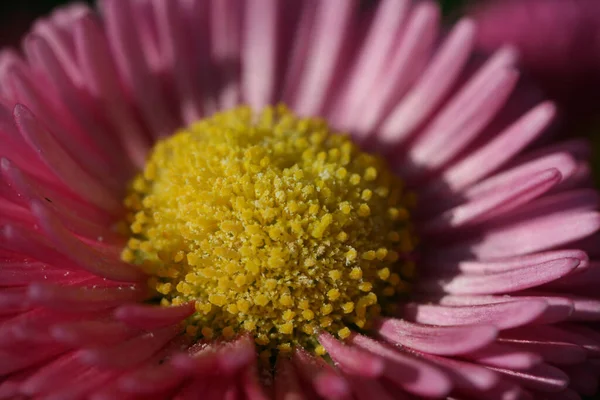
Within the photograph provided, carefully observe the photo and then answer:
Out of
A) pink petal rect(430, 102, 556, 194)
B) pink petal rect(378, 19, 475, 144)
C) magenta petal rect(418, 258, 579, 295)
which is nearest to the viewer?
magenta petal rect(418, 258, 579, 295)

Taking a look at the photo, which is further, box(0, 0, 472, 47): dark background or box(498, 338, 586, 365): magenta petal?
box(0, 0, 472, 47): dark background

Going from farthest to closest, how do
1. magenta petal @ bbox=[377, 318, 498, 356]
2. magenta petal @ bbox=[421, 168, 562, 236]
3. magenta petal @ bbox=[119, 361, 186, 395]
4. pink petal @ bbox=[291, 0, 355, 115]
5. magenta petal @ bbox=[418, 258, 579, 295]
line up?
pink petal @ bbox=[291, 0, 355, 115] → magenta petal @ bbox=[421, 168, 562, 236] → magenta petal @ bbox=[418, 258, 579, 295] → magenta petal @ bbox=[377, 318, 498, 356] → magenta petal @ bbox=[119, 361, 186, 395]

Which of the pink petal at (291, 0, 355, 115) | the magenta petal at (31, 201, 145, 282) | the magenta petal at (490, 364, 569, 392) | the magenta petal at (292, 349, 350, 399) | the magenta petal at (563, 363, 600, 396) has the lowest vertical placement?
the magenta petal at (563, 363, 600, 396)

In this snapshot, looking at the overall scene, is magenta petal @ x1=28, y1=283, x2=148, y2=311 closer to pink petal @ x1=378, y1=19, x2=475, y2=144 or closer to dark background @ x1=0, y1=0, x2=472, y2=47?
pink petal @ x1=378, y1=19, x2=475, y2=144

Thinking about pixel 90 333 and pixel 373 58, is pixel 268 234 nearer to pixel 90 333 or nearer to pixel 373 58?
pixel 90 333

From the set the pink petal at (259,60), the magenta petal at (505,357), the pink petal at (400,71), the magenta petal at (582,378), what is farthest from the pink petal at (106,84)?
the magenta petal at (582,378)

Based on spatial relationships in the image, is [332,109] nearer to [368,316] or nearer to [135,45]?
[135,45]

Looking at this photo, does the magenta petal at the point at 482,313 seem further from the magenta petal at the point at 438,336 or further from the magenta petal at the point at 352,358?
the magenta petal at the point at 352,358

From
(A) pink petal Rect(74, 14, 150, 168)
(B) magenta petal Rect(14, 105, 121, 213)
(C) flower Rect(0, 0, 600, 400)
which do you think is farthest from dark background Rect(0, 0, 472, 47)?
(B) magenta petal Rect(14, 105, 121, 213)
